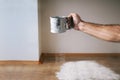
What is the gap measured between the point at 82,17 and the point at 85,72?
40.9 inches

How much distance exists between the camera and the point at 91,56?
151 inches

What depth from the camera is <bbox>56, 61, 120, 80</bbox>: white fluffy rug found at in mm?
2881

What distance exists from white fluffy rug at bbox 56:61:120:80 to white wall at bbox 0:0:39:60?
0.55 m

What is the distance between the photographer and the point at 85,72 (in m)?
3.06

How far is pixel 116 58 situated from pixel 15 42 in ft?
5.26

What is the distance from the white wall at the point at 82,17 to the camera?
3.69 m

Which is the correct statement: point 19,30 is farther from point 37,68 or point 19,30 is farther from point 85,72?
point 85,72

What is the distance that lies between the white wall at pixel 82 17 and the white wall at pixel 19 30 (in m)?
0.43

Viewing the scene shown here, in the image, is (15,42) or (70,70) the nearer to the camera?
(70,70)

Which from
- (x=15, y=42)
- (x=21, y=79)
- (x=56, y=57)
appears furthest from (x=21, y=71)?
(x=56, y=57)

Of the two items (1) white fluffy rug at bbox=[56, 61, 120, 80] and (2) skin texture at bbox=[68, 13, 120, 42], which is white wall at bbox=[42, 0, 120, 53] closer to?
(1) white fluffy rug at bbox=[56, 61, 120, 80]

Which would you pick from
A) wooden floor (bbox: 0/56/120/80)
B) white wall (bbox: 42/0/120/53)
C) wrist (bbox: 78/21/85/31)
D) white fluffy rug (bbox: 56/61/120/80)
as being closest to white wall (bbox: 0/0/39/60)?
wooden floor (bbox: 0/56/120/80)

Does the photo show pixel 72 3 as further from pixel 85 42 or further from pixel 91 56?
pixel 91 56

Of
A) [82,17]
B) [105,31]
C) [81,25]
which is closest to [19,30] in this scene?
[82,17]
